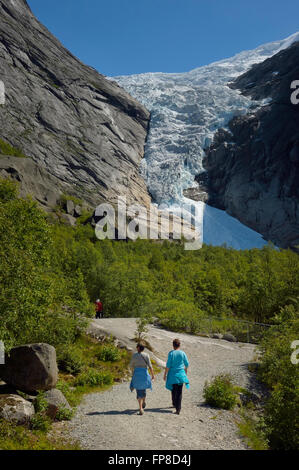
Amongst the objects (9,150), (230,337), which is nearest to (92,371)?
(230,337)

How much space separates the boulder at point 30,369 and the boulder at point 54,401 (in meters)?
0.28

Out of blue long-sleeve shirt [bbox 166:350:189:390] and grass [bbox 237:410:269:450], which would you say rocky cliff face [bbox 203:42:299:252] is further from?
blue long-sleeve shirt [bbox 166:350:189:390]

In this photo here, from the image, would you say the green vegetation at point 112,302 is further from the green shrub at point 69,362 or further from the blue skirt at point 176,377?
the blue skirt at point 176,377

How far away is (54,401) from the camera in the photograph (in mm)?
10180

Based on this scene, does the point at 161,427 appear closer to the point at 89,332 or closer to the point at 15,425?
the point at 15,425

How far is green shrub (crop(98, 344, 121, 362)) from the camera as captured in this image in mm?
16020

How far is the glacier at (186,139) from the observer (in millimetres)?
113062

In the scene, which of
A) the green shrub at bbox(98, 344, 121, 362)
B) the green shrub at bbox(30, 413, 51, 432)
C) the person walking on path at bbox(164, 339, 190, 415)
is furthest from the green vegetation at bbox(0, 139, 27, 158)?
the person walking on path at bbox(164, 339, 190, 415)

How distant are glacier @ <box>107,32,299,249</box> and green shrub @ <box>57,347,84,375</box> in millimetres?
93234

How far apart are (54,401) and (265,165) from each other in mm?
111149

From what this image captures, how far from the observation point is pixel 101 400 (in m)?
11.8

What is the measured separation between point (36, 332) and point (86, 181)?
92.7 m

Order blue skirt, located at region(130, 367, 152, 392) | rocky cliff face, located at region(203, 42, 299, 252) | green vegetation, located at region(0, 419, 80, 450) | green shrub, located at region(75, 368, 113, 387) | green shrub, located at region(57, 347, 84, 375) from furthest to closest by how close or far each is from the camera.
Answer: rocky cliff face, located at region(203, 42, 299, 252) < green shrub, located at region(57, 347, 84, 375) < green shrub, located at region(75, 368, 113, 387) < blue skirt, located at region(130, 367, 152, 392) < green vegetation, located at region(0, 419, 80, 450)

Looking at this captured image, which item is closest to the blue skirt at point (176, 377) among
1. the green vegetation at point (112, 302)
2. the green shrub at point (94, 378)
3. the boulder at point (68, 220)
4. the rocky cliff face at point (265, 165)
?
the green vegetation at point (112, 302)
